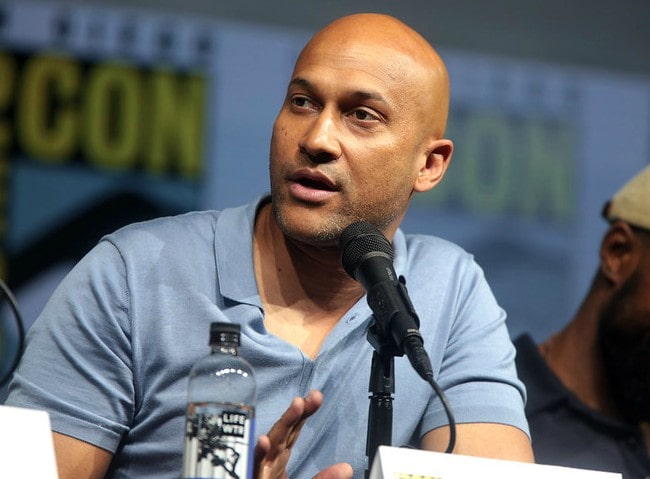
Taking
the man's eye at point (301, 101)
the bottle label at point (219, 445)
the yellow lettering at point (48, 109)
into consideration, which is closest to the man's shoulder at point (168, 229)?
the man's eye at point (301, 101)

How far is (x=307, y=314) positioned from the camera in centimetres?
213

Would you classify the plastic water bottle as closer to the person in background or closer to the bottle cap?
the bottle cap

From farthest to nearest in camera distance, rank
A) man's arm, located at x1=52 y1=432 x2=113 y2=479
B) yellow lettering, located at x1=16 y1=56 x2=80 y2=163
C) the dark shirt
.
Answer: yellow lettering, located at x1=16 y1=56 x2=80 y2=163, the dark shirt, man's arm, located at x1=52 y1=432 x2=113 y2=479

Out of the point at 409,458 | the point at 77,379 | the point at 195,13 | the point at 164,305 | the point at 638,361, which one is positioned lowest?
the point at 409,458

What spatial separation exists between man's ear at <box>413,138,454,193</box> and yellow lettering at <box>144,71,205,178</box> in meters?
1.20

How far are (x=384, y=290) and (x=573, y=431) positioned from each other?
1410 mm

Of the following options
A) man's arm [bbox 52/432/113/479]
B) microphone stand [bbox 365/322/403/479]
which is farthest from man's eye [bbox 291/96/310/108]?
man's arm [bbox 52/432/113/479]

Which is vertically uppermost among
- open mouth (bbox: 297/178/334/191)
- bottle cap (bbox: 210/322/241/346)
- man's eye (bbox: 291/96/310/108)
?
man's eye (bbox: 291/96/310/108)

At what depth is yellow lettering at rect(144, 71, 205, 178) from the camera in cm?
331

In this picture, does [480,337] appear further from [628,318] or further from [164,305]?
[628,318]

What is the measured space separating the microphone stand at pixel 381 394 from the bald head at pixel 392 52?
692 millimetres

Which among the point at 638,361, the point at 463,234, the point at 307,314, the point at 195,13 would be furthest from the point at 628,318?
the point at 195,13

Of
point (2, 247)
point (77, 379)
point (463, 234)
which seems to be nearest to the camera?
point (77, 379)

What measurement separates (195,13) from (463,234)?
43.0 inches
